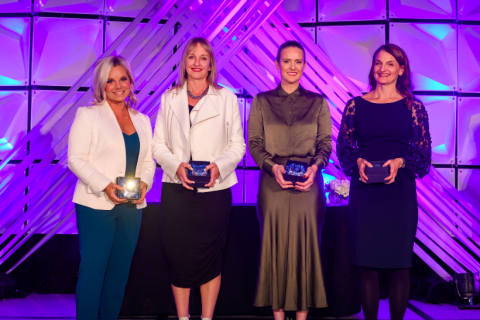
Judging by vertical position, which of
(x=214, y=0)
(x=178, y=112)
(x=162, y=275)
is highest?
(x=214, y=0)

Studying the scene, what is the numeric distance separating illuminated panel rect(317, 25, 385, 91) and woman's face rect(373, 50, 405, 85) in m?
1.69

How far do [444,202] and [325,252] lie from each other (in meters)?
1.35

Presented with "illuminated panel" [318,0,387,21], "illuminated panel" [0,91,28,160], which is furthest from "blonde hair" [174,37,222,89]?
"illuminated panel" [0,91,28,160]

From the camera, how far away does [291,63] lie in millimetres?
2564

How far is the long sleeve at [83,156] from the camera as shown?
219 centimetres

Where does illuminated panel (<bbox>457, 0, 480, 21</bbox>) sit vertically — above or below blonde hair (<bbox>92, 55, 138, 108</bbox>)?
above

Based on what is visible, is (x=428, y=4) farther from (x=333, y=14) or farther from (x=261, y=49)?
(x=261, y=49)

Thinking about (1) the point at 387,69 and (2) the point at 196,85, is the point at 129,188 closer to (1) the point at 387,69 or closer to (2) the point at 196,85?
(2) the point at 196,85

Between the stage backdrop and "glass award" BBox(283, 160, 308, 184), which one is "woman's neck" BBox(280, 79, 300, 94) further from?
the stage backdrop

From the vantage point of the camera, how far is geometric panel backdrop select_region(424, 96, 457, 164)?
4242 mm

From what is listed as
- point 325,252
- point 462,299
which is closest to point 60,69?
point 325,252

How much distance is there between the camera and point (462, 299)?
3.54 m

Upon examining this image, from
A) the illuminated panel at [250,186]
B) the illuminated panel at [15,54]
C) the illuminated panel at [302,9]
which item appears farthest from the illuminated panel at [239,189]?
the illuminated panel at [15,54]

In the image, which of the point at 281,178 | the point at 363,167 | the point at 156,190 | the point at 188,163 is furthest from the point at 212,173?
the point at 156,190
